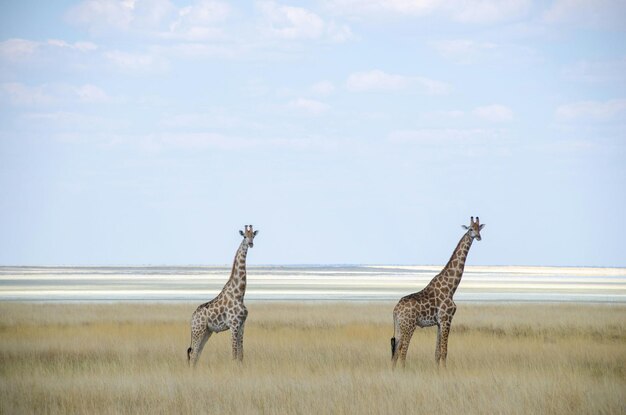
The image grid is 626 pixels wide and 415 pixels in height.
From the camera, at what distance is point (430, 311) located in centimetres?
1738

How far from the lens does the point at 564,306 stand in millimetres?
39562

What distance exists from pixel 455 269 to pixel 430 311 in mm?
826

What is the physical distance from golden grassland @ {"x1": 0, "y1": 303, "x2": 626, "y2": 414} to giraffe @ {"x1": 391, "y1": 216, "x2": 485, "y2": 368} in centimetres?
46

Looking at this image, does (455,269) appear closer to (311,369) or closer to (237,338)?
(311,369)

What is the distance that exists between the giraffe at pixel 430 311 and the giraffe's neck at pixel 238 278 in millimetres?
2478

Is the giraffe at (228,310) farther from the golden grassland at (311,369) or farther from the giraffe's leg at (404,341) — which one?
the giraffe's leg at (404,341)

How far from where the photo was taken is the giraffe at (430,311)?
1717 centimetres

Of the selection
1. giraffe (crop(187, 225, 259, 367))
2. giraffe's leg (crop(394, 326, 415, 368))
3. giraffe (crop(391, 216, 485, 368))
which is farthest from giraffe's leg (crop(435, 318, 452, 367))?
giraffe (crop(187, 225, 259, 367))

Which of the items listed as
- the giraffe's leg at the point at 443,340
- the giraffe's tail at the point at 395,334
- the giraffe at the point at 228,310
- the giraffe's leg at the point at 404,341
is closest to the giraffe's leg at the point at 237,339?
the giraffe at the point at 228,310

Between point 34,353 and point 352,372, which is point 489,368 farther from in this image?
point 34,353

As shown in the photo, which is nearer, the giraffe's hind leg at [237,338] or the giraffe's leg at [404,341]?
the giraffe's leg at [404,341]

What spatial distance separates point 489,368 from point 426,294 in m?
1.90

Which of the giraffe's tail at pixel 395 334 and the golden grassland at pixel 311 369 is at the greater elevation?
the giraffe's tail at pixel 395 334

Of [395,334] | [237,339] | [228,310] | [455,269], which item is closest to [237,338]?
[237,339]
